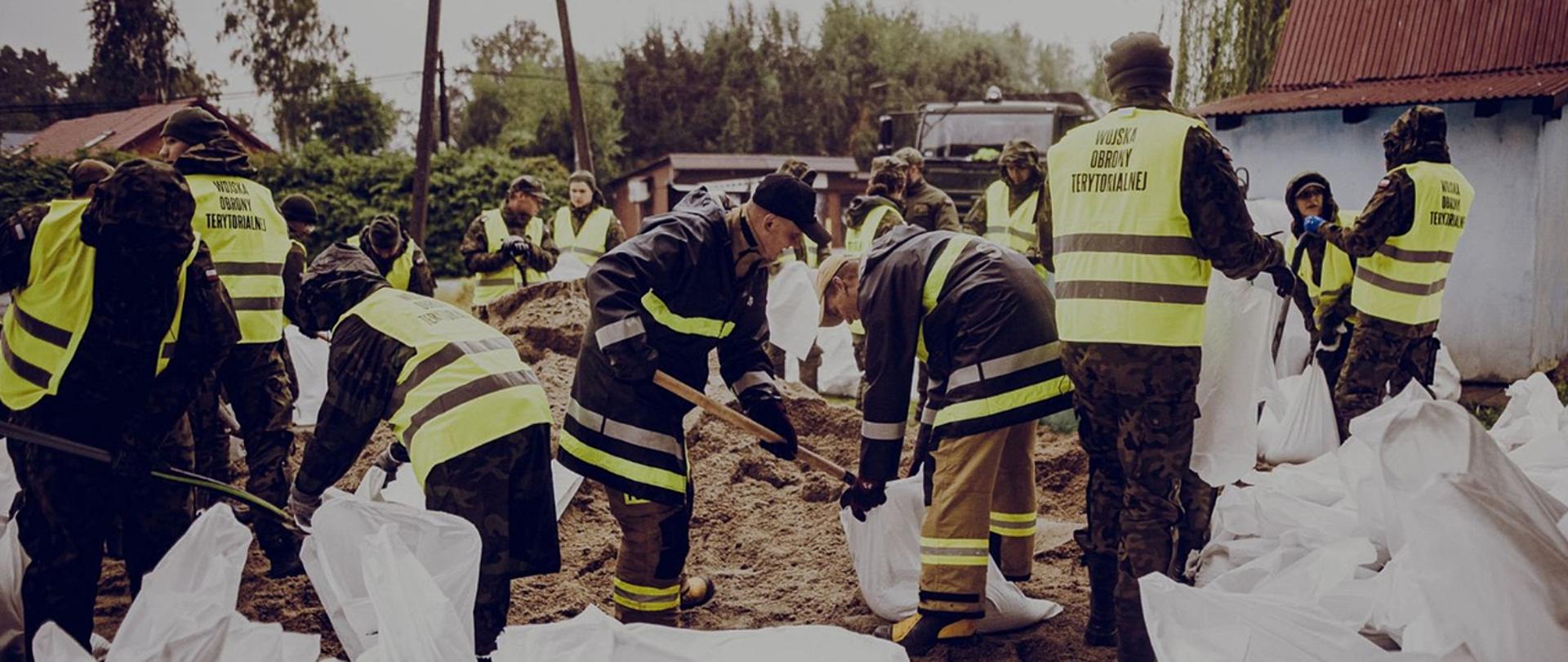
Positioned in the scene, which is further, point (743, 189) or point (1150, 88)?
point (743, 189)

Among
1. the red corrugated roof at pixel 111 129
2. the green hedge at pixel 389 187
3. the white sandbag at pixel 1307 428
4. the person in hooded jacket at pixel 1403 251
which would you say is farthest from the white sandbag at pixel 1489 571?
the red corrugated roof at pixel 111 129

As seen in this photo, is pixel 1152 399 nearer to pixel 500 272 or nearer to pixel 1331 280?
pixel 1331 280

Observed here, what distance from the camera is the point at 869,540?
12.0ft

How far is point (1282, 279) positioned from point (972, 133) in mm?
8909

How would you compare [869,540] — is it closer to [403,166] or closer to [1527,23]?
[1527,23]

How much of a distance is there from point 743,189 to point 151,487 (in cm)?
1305

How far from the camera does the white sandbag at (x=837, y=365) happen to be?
8359mm

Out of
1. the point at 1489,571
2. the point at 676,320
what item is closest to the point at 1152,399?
the point at 1489,571

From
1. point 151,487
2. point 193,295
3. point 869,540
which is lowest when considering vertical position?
point 869,540

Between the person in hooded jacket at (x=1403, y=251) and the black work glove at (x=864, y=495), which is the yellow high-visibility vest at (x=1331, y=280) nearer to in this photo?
the person in hooded jacket at (x=1403, y=251)

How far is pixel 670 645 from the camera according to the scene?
247cm

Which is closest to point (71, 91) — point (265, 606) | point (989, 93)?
point (989, 93)

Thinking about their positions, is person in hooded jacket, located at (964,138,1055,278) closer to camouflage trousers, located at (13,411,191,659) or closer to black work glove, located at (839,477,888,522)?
black work glove, located at (839,477,888,522)

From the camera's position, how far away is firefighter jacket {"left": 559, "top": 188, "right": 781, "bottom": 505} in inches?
130
